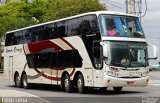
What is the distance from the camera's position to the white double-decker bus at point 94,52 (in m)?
21.5

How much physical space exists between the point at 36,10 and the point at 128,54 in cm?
5018

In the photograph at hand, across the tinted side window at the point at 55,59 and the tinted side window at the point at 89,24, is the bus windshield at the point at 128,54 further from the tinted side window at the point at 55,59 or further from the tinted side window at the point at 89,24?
the tinted side window at the point at 55,59

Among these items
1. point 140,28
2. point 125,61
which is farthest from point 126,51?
point 140,28

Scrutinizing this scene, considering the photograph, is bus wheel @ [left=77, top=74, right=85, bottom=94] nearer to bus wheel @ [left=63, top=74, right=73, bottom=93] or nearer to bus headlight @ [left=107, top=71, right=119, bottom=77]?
bus wheel @ [left=63, top=74, right=73, bottom=93]

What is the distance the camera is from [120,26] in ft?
73.0

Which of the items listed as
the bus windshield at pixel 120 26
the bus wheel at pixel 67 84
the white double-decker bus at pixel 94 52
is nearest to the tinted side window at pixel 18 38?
the white double-decker bus at pixel 94 52

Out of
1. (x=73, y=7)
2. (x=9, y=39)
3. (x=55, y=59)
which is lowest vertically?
(x=55, y=59)

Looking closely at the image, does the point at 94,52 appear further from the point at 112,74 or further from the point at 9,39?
the point at 9,39

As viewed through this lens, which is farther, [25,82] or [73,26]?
[25,82]

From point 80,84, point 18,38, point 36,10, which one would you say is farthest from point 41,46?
point 36,10

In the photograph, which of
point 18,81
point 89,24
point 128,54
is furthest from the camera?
point 18,81

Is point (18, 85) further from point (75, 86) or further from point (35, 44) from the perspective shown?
point (75, 86)

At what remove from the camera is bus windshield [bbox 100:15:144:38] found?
71.4ft

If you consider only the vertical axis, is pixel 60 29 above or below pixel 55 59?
above
